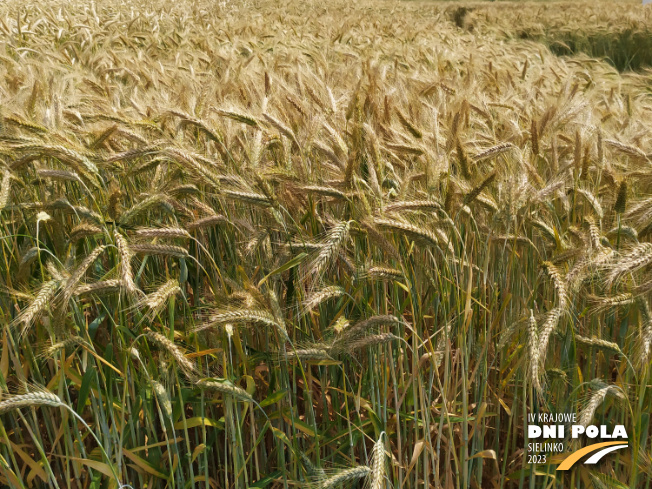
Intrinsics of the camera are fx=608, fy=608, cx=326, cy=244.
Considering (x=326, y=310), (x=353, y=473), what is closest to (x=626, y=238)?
(x=326, y=310)

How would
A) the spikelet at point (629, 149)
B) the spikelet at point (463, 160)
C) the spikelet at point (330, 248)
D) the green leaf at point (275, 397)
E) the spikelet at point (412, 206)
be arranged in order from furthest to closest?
the spikelet at point (629, 149) → the spikelet at point (463, 160) → the green leaf at point (275, 397) → the spikelet at point (412, 206) → the spikelet at point (330, 248)

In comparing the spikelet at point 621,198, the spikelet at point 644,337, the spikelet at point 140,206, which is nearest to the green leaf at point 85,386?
the spikelet at point 140,206

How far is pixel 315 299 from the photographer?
1463mm

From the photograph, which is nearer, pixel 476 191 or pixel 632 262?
pixel 632 262

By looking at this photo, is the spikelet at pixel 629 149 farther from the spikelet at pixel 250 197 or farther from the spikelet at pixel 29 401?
the spikelet at pixel 29 401

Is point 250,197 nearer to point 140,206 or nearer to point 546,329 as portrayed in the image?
point 140,206

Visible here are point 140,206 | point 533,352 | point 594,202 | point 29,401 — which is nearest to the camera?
point 29,401

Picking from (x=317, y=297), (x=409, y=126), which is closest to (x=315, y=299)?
(x=317, y=297)

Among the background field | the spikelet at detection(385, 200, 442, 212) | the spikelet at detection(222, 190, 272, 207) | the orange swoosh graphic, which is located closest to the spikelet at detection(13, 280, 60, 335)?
the background field

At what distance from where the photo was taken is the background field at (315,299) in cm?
153

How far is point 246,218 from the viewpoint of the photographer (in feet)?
6.17

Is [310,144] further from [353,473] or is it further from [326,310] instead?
[353,473]

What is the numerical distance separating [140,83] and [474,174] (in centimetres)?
184

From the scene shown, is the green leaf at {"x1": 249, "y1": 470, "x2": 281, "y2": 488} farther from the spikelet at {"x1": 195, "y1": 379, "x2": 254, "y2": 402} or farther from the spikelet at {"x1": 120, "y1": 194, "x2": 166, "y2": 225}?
the spikelet at {"x1": 120, "y1": 194, "x2": 166, "y2": 225}
